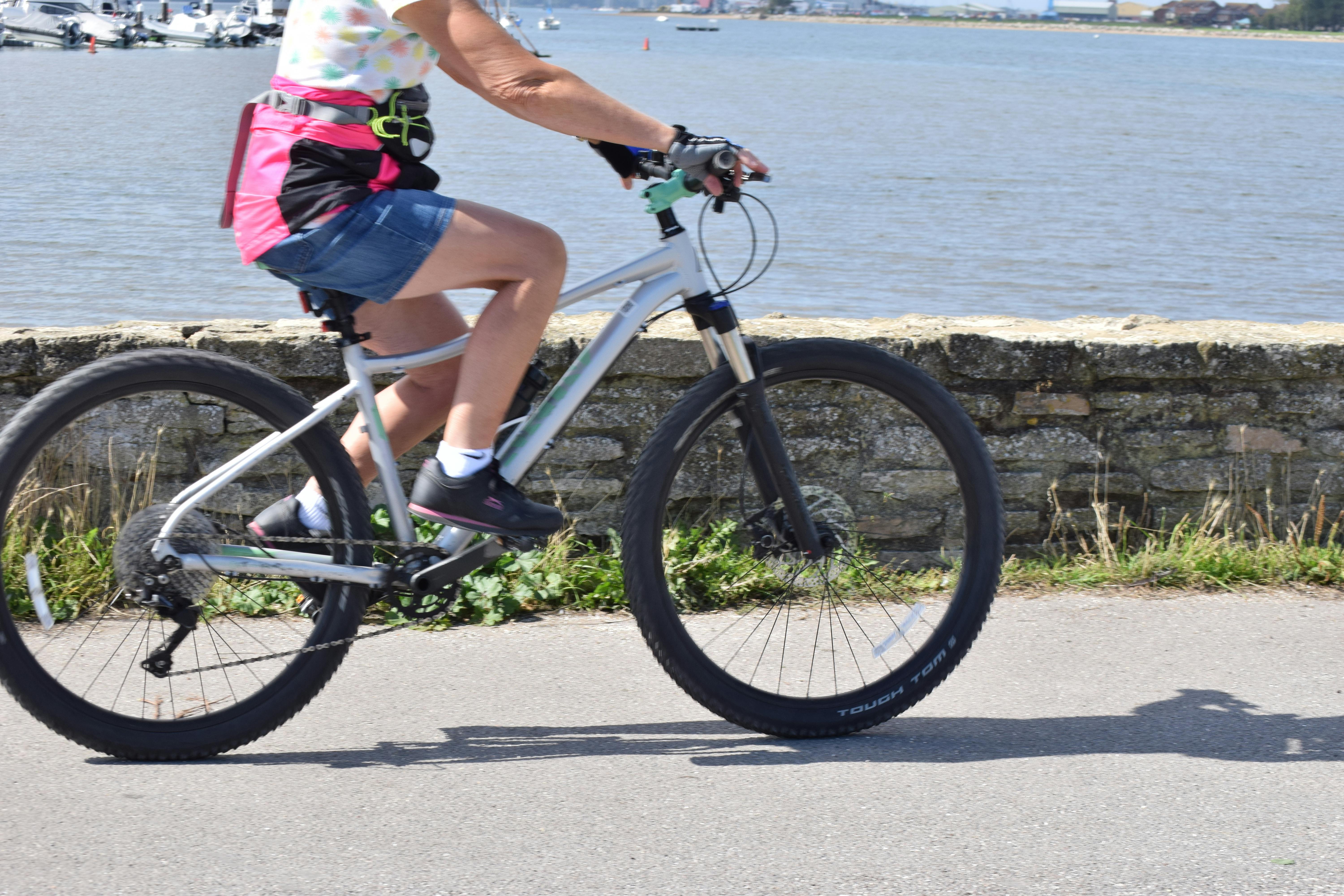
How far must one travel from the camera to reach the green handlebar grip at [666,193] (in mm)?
3143

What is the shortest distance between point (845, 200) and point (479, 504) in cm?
1813

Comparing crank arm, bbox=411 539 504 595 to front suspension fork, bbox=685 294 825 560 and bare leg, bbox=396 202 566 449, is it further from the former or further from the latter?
front suspension fork, bbox=685 294 825 560

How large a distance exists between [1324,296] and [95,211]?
13963mm

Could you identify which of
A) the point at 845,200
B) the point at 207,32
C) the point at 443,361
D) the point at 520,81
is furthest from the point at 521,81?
the point at 207,32

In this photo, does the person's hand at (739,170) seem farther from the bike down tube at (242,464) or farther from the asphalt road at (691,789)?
the asphalt road at (691,789)

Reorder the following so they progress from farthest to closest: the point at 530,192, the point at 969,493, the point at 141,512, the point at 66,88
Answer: the point at 66,88
the point at 530,192
the point at 969,493
the point at 141,512

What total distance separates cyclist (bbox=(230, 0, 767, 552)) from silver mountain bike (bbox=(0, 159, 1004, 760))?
129mm

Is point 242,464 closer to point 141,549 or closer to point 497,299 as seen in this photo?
point 141,549

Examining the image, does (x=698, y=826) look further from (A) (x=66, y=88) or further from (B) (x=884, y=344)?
(A) (x=66, y=88)

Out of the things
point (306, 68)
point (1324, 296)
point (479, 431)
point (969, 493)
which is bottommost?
point (1324, 296)

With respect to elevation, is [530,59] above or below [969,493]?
above

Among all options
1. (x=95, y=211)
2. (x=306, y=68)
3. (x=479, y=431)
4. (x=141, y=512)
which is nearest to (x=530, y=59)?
(x=306, y=68)

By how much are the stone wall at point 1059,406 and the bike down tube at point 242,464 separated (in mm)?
1094

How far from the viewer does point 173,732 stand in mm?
3061
